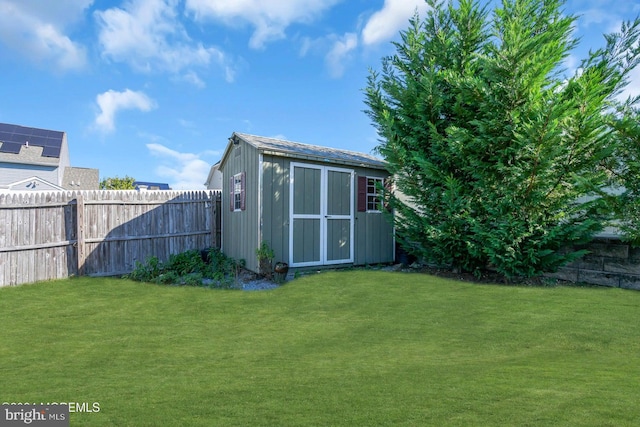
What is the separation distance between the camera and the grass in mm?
2053

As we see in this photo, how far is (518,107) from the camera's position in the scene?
6262mm

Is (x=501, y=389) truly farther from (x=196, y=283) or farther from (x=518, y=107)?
(x=196, y=283)

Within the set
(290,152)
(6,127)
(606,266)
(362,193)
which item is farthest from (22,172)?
(606,266)

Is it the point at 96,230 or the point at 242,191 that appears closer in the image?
the point at 96,230

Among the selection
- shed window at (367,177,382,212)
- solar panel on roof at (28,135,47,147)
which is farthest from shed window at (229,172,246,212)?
solar panel on roof at (28,135,47,147)

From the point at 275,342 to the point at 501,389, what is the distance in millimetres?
2287

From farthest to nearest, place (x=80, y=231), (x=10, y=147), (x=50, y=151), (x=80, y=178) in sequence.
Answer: (x=80, y=178) < (x=50, y=151) < (x=10, y=147) < (x=80, y=231)

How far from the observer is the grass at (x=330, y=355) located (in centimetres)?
205

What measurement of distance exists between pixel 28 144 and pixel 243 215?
777 inches

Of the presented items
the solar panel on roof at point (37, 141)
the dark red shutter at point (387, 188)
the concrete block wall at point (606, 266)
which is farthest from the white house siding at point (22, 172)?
the concrete block wall at point (606, 266)

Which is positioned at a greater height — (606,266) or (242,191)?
(242,191)

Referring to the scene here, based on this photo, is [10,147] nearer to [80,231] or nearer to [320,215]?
[80,231]

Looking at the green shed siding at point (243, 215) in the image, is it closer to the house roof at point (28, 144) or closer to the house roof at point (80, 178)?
the house roof at point (28, 144)

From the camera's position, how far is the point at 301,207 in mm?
7961
